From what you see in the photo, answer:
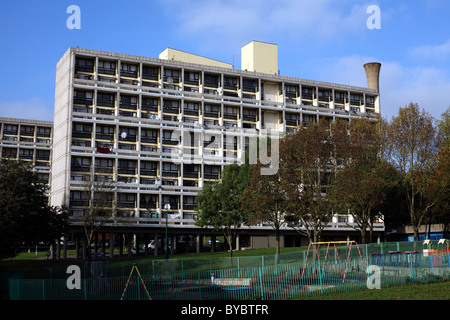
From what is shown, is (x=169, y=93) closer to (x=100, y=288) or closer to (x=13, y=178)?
(x=13, y=178)

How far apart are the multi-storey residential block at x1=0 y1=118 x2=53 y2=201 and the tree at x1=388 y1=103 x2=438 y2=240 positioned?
67.4m

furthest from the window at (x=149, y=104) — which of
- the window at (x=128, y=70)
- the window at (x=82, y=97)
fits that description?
the window at (x=82, y=97)

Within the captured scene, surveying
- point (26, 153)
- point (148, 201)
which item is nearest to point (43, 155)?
point (26, 153)

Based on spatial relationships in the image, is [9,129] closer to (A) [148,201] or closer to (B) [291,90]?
(A) [148,201]

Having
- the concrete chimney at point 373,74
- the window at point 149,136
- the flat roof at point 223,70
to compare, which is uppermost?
the concrete chimney at point 373,74

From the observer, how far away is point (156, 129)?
7438 cm

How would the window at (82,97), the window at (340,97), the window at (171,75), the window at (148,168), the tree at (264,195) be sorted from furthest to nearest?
the window at (340,97), the window at (171,75), the window at (148,168), the window at (82,97), the tree at (264,195)

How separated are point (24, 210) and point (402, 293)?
102 ft

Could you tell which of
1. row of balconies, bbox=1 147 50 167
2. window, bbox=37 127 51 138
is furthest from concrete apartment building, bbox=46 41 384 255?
window, bbox=37 127 51 138

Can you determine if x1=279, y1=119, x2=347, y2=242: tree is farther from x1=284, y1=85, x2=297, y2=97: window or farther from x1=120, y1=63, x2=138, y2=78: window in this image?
x1=284, y1=85, x2=297, y2=97: window

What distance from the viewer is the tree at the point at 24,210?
1535 inches

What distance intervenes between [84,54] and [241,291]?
53302mm

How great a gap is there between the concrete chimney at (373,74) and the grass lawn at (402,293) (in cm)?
6670

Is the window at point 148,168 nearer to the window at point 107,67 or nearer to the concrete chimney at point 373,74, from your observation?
the window at point 107,67
